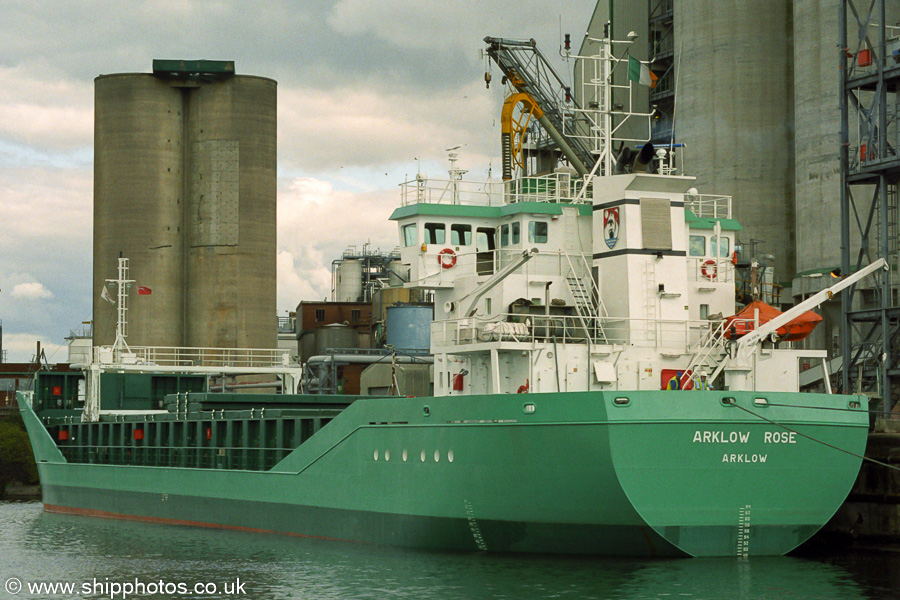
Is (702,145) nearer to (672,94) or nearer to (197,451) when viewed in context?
(672,94)

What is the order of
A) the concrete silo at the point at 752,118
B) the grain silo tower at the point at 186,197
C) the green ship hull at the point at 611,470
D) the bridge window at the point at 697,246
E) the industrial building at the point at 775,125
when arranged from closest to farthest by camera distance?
the green ship hull at the point at 611,470 → the bridge window at the point at 697,246 → the industrial building at the point at 775,125 → the concrete silo at the point at 752,118 → the grain silo tower at the point at 186,197

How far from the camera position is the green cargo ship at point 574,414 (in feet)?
66.6

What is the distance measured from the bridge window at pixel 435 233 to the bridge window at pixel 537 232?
208 centimetres

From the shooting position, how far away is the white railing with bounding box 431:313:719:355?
74.7 ft

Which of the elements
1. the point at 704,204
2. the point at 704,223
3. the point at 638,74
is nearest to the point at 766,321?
the point at 704,223

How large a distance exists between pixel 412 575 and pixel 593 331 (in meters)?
6.31

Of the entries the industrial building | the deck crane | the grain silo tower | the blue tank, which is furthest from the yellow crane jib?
the grain silo tower

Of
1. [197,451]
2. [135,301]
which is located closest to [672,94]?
[135,301]

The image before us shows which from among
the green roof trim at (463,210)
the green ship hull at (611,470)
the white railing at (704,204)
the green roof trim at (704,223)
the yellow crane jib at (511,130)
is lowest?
the green ship hull at (611,470)

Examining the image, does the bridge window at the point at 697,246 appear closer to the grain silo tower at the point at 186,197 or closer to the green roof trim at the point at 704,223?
the green roof trim at the point at 704,223

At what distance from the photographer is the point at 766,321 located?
75.4ft

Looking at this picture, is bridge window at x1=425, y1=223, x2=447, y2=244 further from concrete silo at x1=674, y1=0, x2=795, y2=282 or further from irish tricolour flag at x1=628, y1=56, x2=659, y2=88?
concrete silo at x1=674, y1=0, x2=795, y2=282

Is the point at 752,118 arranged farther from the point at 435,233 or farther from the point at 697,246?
the point at 435,233

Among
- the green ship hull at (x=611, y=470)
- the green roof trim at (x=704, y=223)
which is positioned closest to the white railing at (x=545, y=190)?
the green roof trim at (x=704, y=223)
